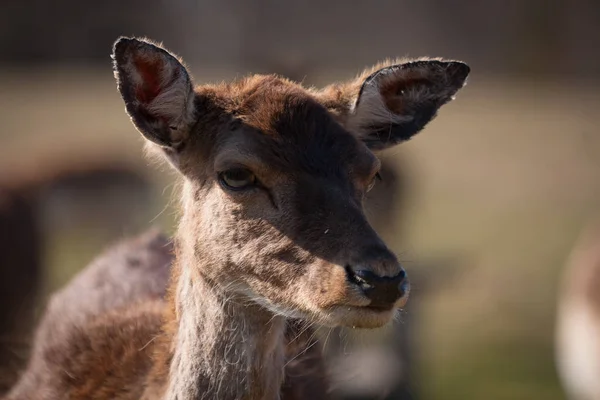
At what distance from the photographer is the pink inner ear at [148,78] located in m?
4.05

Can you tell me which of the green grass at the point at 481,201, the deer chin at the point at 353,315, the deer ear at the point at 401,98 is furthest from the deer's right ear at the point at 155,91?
the green grass at the point at 481,201

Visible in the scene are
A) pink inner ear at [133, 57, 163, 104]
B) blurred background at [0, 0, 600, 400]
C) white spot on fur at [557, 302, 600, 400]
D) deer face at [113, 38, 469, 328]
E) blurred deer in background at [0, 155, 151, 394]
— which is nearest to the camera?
deer face at [113, 38, 469, 328]

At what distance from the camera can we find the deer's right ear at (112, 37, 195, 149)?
3990 millimetres

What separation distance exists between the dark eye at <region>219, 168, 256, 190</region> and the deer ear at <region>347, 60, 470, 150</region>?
75cm

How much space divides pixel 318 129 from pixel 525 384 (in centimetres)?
764

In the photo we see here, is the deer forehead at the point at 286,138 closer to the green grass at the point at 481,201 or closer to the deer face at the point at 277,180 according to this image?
the deer face at the point at 277,180

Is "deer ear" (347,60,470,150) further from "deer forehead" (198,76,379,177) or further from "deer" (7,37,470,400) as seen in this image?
"deer forehead" (198,76,379,177)

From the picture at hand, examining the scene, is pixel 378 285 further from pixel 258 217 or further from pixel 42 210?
pixel 42 210

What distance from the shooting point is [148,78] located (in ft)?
13.6

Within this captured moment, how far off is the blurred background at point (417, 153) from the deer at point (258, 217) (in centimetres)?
232

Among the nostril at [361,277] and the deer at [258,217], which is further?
the deer at [258,217]

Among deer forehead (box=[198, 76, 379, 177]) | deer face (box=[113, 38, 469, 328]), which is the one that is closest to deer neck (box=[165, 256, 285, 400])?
deer face (box=[113, 38, 469, 328])

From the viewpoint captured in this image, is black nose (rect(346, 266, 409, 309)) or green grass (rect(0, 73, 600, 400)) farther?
green grass (rect(0, 73, 600, 400))

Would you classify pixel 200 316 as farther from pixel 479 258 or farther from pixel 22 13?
pixel 22 13
